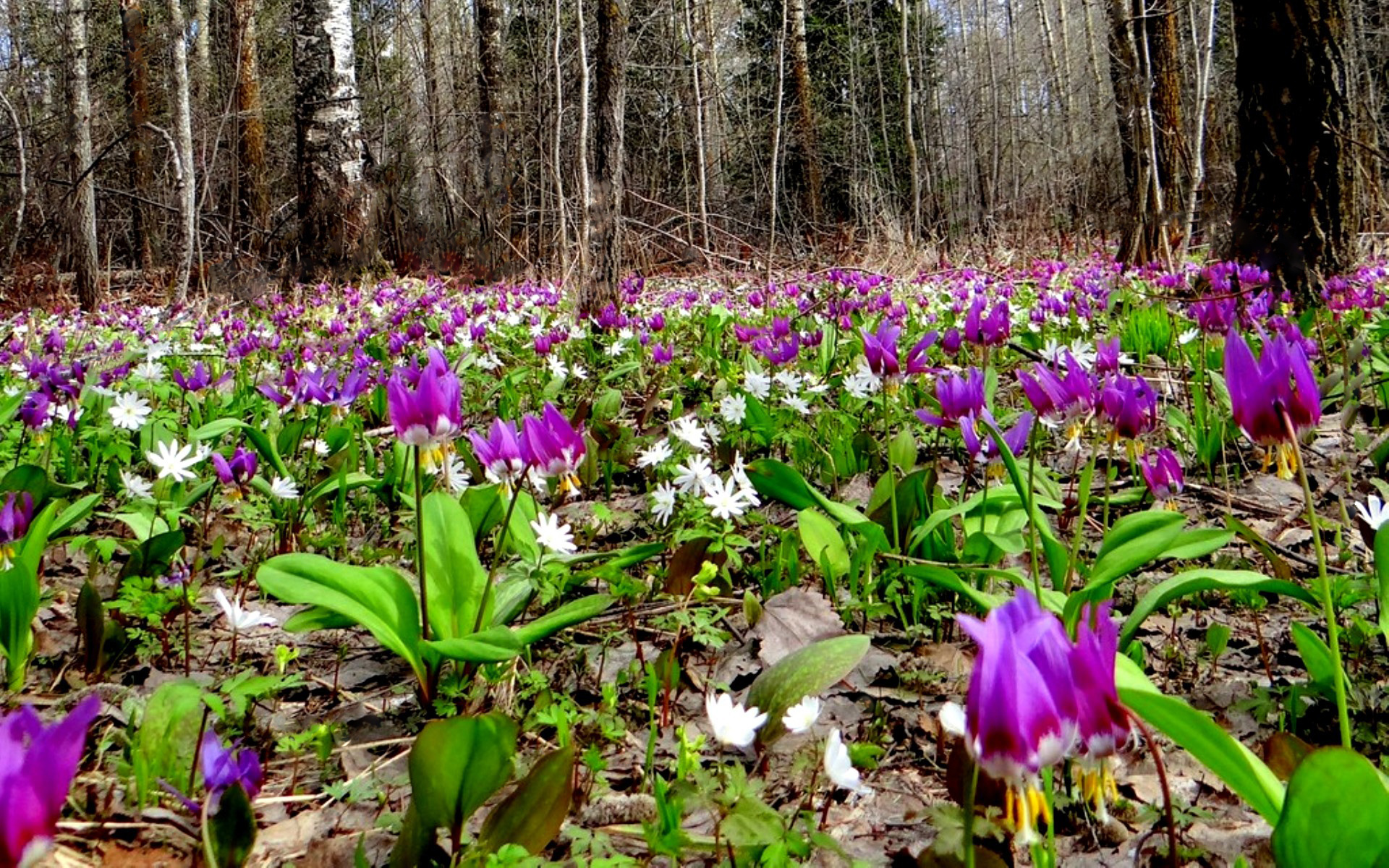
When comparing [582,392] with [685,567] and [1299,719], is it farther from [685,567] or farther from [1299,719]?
[1299,719]

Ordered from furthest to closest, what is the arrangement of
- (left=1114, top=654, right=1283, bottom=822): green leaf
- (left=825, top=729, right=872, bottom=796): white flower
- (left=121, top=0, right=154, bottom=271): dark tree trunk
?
(left=121, top=0, right=154, bottom=271): dark tree trunk < (left=825, top=729, right=872, bottom=796): white flower < (left=1114, top=654, right=1283, bottom=822): green leaf

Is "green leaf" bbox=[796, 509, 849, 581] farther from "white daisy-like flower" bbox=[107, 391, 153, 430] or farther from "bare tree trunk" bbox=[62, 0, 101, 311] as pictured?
"bare tree trunk" bbox=[62, 0, 101, 311]

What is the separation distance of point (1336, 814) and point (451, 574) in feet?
4.32

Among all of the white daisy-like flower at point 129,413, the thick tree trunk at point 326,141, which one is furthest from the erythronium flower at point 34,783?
the thick tree trunk at point 326,141

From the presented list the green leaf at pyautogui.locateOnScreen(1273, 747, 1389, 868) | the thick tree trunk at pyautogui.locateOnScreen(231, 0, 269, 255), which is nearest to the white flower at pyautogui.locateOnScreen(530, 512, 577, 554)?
the green leaf at pyautogui.locateOnScreen(1273, 747, 1389, 868)

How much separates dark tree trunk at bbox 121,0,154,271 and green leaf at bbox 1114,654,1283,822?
1352 centimetres

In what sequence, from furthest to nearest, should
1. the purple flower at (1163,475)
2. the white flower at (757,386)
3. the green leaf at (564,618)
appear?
the white flower at (757,386) → the purple flower at (1163,475) → the green leaf at (564,618)

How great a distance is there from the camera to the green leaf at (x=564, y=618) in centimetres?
149

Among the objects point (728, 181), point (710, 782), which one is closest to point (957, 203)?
point (728, 181)

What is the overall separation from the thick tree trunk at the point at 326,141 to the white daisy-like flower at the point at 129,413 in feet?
25.6

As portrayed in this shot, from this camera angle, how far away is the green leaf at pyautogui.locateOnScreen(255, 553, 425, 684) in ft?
4.59

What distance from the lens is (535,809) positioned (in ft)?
3.65

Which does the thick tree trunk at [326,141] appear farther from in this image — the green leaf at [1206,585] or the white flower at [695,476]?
the green leaf at [1206,585]

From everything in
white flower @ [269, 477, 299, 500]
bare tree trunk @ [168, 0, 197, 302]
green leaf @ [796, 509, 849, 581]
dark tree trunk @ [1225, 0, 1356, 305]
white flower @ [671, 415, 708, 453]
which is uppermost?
bare tree trunk @ [168, 0, 197, 302]
